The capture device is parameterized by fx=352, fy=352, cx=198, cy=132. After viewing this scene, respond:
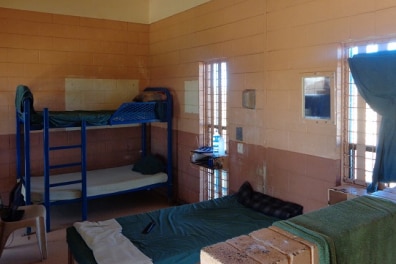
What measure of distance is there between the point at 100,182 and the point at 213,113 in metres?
1.77

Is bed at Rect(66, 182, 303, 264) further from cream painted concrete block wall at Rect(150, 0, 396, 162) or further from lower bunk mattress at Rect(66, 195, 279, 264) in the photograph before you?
cream painted concrete block wall at Rect(150, 0, 396, 162)

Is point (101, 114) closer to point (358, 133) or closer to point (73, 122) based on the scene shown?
point (73, 122)

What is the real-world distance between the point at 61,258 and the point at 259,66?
2.82 meters

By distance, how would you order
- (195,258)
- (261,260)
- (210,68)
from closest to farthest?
1. (261,260)
2. (195,258)
3. (210,68)

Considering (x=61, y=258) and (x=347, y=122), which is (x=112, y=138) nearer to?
(x=61, y=258)

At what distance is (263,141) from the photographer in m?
3.64

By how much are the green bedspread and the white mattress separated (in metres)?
3.78

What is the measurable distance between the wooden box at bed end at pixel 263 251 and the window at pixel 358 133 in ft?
6.43

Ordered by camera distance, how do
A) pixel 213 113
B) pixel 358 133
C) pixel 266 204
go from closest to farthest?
pixel 358 133, pixel 266 204, pixel 213 113

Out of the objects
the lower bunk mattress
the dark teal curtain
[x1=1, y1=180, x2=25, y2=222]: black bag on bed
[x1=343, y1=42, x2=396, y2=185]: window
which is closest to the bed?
the lower bunk mattress

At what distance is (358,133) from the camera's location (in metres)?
2.81

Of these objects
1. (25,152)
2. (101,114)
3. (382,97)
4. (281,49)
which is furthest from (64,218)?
(382,97)

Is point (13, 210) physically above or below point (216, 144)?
below

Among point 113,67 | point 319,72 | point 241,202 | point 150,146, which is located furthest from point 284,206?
point 113,67
